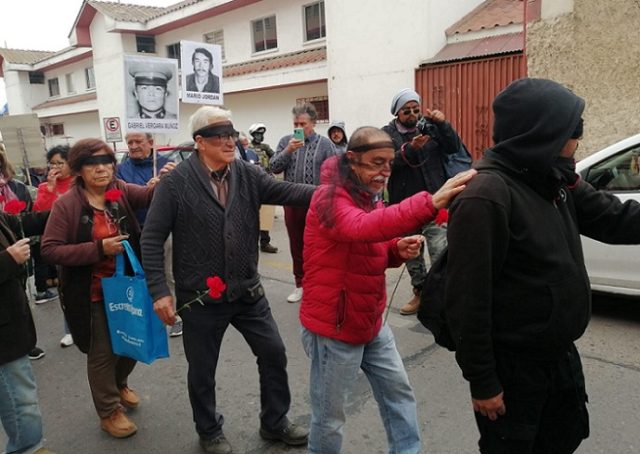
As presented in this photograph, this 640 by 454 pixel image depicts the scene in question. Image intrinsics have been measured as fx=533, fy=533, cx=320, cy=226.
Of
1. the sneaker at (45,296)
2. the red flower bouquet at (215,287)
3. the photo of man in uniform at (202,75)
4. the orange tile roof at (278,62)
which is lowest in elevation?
the sneaker at (45,296)

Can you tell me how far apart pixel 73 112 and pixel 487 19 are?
19770 millimetres

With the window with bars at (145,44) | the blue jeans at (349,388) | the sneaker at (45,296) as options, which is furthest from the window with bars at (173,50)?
the blue jeans at (349,388)

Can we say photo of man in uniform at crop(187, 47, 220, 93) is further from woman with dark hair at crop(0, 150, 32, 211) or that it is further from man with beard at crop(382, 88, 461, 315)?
man with beard at crop(382, 88, 461, 315)

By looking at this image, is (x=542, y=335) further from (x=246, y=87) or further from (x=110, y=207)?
(x=246, y=87)

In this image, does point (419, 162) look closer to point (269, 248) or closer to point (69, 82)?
point (269, 248)

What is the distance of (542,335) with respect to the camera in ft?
5.55

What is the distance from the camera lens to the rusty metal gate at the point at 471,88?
9.69 metres

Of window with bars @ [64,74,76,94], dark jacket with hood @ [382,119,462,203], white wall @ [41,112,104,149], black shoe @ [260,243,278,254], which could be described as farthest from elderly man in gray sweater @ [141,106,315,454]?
window with bars @ [64,74,76,94]

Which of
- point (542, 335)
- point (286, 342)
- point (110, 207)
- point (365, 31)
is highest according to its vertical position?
point (365, 31)

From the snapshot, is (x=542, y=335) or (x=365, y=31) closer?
(x=542, y=335)

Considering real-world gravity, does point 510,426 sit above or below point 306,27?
below

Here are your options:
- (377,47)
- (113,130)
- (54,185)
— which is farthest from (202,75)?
(113,130)

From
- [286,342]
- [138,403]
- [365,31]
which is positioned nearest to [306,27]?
[365,31]

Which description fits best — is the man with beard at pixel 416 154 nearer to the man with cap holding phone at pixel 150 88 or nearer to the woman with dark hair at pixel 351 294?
the man with cap holding phone at pixel 150 88
